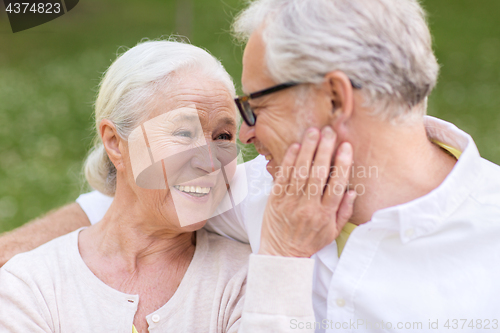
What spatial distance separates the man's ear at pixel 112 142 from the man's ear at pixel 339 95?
1.36m

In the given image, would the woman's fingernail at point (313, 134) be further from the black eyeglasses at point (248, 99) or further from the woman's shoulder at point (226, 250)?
the woman's shoulder at point (226, 250)

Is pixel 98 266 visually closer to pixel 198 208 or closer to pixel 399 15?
pixel 198 208

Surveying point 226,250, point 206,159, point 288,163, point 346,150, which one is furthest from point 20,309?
point 346,150

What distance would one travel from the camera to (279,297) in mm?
2096

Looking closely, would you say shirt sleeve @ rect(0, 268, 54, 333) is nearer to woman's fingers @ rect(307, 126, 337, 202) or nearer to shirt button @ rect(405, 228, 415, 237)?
woman's fingers @ rect(307, 126, 337, 202)

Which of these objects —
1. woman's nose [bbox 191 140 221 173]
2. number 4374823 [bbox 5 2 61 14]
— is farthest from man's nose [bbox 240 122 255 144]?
number 4374823 [bbox 5 2 61 14]

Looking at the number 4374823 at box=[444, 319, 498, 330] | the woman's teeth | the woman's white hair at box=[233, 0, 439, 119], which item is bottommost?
the number 4374823 at box=[444, 319, 498, 330]

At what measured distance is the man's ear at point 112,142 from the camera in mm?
2781

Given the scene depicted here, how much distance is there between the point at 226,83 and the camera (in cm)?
282

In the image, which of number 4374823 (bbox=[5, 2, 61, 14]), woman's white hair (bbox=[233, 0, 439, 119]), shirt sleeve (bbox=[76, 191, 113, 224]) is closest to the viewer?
woman's white hair (bbox=[233, 0, 439, 119])

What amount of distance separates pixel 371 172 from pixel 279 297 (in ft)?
2.36

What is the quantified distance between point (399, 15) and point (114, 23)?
11608 mm

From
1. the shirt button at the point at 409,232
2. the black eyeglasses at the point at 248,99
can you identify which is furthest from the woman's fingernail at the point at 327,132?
the shirt button at the point at 409,232

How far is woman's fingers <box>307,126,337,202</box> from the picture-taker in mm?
2051
